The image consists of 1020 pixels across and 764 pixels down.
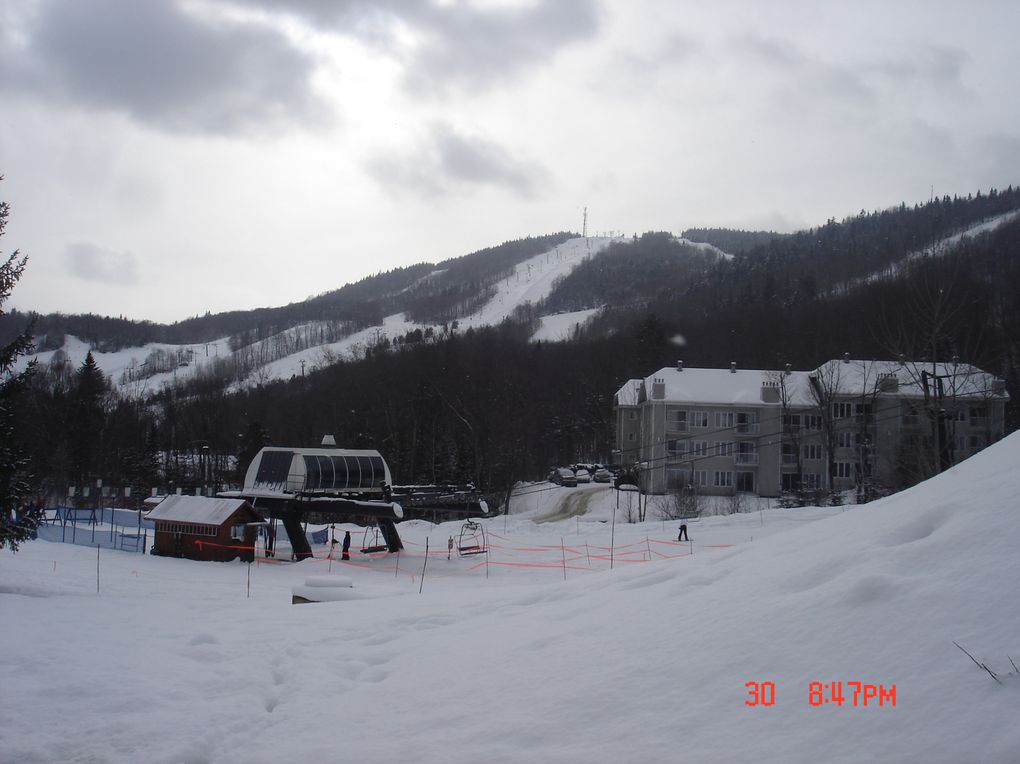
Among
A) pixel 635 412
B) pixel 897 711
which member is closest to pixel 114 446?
pixel 635 412

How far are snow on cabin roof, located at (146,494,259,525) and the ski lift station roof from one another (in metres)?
1.23

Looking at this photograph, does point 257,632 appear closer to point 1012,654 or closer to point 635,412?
point 1012,654

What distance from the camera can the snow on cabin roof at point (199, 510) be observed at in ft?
99.1

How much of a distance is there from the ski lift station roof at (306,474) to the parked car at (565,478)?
3126 cm

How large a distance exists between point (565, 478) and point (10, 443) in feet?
173

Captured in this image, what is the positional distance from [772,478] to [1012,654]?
55.9m

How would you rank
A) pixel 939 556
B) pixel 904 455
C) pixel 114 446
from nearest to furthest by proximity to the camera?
pixel 939 556
pixel 904 455
pixel 114 446

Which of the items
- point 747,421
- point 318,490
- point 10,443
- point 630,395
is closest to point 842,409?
point 747,421

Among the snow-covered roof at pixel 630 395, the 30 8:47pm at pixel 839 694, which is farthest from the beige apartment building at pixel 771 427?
the 30 8:47pm at pixel 839 694

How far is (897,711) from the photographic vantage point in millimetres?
4980

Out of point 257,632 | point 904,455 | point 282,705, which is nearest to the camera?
Result: point 282,705

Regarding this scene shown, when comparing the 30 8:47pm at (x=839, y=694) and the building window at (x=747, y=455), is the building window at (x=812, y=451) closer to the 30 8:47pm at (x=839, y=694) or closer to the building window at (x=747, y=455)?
the building window at (x=747, y=455)

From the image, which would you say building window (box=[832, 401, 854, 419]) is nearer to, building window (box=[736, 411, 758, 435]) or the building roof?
Result: the building roof

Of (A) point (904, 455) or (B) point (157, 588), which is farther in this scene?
(A) point (904, 455)
